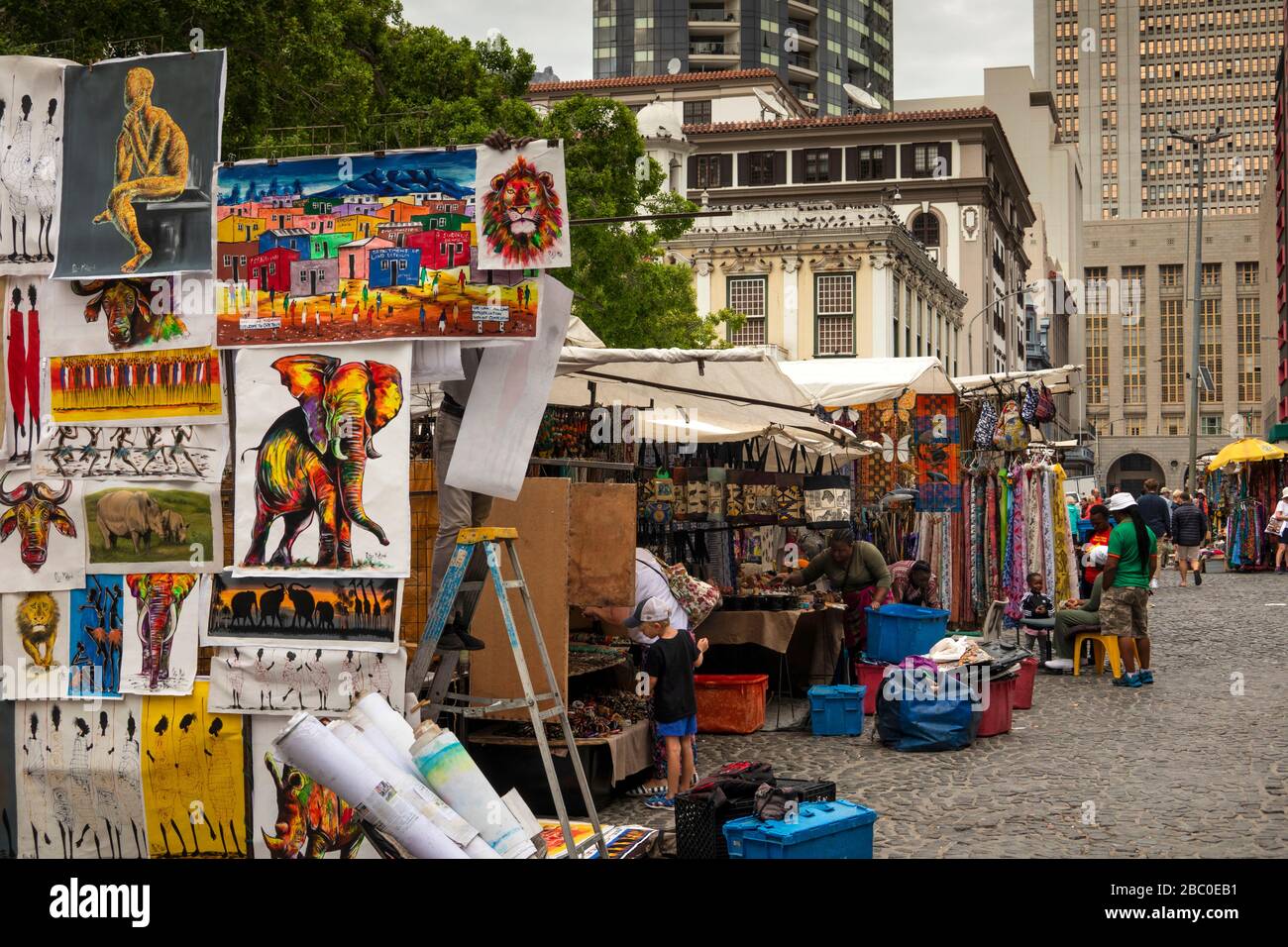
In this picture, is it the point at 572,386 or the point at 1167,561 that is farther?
the point at 1167,561

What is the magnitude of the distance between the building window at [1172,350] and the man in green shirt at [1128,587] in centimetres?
12404

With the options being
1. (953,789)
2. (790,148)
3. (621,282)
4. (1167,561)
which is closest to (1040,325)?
(790,148)

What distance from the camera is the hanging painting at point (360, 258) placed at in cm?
655

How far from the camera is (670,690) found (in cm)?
890

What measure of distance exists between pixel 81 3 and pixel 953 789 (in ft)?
46.7

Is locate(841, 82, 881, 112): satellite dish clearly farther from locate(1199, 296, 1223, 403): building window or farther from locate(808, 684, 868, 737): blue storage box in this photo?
locate(808, 684, 868, 737): blue storage box

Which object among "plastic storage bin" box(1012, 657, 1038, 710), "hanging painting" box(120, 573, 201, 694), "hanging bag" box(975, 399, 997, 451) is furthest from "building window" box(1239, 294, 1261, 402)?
"hanging painting" box(120, 573, 201, 694)

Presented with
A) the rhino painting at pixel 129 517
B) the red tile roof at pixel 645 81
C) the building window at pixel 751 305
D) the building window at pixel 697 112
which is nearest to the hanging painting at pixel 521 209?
the rhino painting at pixel 129 517

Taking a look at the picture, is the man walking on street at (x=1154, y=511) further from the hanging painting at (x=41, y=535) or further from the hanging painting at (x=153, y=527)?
the hanging painting at (x=41, y=535)

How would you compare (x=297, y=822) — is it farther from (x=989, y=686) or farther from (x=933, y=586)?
(x=933, y=586)

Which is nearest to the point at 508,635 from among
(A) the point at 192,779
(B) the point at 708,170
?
(A) the point at 192,779

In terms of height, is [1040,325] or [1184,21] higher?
[1184,21]

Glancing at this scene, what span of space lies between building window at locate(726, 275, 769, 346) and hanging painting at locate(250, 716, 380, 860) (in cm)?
4332

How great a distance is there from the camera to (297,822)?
21.5 ft
